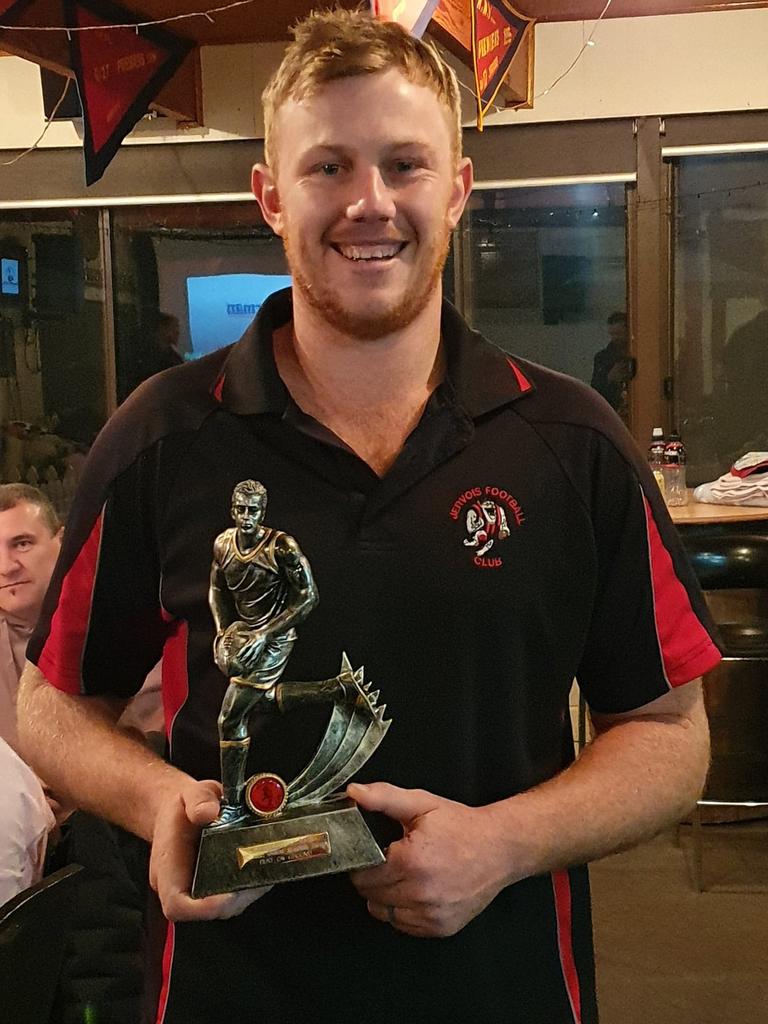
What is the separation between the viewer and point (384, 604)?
1.07 m

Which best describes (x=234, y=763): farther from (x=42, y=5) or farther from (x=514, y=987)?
(x=42, y=5)

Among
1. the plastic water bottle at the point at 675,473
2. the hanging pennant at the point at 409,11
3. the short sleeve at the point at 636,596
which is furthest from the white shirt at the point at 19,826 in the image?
the plastic water bottle at the point at 675,473

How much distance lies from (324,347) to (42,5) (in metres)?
2.66

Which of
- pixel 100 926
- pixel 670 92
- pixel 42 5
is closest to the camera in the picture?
pixel 100 926

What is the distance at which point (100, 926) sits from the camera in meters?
1.91

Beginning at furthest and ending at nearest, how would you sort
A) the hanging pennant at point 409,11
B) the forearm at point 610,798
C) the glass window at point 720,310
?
the glass window at point 720,310
the hanging pennant at point 409,11
the forearm at point 610,798

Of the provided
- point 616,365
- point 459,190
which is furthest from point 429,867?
point 616,365

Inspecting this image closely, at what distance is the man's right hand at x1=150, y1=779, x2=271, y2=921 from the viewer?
96 cm

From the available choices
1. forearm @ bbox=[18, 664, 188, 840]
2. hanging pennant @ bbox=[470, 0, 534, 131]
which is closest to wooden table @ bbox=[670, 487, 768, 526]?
hanging pennant @ bbox=[470, 0, 534, 131]

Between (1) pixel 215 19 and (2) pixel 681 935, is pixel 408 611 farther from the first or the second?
(1) pixel 215 19

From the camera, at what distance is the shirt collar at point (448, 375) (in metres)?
1.14

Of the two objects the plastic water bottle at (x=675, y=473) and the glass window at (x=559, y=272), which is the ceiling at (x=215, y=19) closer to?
the glass window at (x=559, y=272)

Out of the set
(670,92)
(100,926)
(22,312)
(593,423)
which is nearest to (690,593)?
(593,423)

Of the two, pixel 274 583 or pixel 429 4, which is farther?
pixel 429 4
